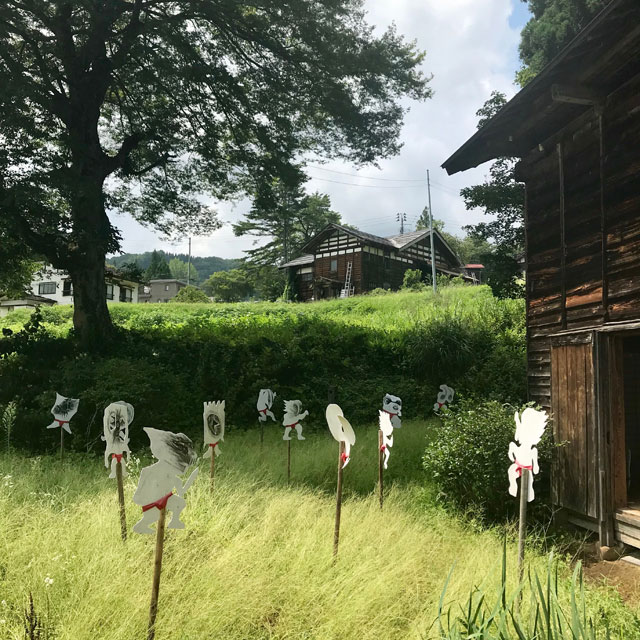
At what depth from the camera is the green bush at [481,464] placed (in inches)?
232

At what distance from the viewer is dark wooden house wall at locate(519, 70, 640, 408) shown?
5.46 metres

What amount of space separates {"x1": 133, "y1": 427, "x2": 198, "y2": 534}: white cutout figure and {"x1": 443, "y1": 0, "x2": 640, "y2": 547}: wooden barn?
4.50m

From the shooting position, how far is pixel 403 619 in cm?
329

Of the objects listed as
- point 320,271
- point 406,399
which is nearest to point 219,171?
point 406,399

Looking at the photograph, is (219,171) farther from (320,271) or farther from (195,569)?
(320,271)

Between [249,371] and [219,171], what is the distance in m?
6.14

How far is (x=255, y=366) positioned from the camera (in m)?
12.7

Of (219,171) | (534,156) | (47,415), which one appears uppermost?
(219,171)

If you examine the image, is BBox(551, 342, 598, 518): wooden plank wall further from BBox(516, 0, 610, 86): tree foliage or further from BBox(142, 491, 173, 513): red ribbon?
BBox(516, 0, 610, 86): tree foliage

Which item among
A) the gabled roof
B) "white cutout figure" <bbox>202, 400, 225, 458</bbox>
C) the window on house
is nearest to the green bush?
"white cutout figure" <bbox>202, 400, 225, 458</bbox>

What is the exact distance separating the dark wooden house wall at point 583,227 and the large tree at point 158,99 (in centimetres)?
712

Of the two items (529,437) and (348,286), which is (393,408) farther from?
(348,286)

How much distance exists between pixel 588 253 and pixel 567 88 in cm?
183

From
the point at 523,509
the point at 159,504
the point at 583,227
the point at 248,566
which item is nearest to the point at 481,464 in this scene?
the point at 523,509
